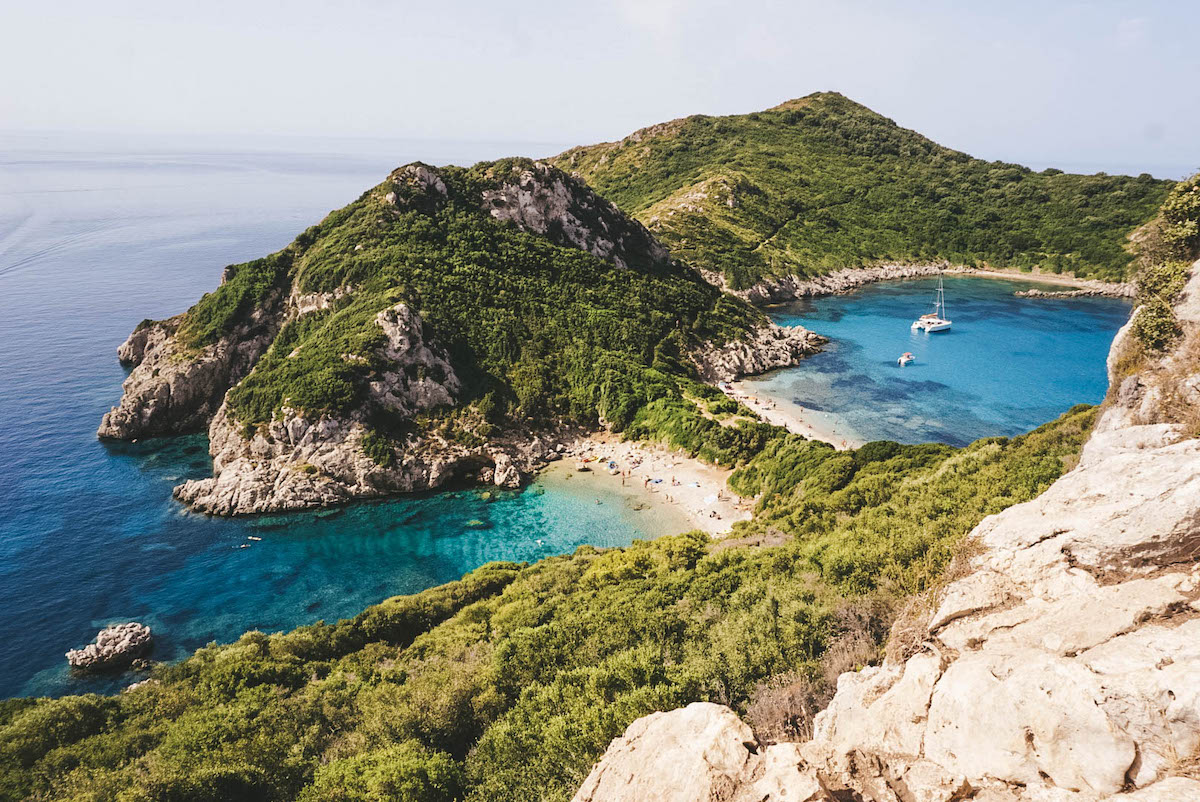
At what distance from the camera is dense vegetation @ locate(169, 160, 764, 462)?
198 feet

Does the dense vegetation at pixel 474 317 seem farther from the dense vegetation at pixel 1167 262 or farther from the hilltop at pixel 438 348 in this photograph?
the dense vegetation at pixel 1167 262

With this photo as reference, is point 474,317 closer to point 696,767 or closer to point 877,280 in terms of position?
point 696,767

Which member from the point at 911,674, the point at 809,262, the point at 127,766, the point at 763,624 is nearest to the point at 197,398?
the point at 127,766

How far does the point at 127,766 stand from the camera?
64.6 feet

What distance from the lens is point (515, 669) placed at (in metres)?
23.4

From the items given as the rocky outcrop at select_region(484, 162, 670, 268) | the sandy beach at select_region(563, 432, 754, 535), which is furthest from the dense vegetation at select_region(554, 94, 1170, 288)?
the sandy beach at select_region(563, 432, 754, 535)

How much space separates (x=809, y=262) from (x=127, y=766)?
14721cm

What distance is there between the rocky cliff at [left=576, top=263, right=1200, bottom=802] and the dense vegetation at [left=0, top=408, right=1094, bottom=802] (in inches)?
203

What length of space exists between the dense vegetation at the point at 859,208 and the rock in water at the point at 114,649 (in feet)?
367

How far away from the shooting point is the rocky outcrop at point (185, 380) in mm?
65125

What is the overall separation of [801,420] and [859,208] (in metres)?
132

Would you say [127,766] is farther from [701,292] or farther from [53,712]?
[701,292]

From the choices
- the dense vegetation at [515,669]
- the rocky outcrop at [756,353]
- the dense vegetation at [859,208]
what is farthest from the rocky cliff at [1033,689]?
the dense vegetation at [859,208]

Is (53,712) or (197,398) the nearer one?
(53,712)
